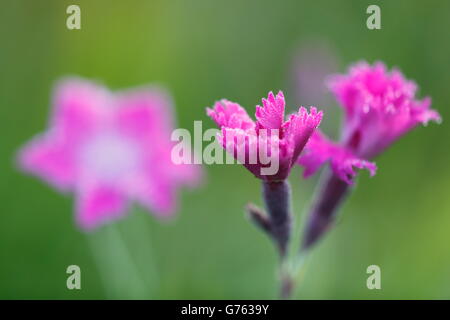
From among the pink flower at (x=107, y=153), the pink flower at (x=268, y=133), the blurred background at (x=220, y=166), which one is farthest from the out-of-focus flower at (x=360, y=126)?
the pink flower at (x=107, y=153)

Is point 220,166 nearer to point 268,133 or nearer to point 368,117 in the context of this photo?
point 368,117

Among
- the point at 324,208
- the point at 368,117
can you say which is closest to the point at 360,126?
the point at 368,117

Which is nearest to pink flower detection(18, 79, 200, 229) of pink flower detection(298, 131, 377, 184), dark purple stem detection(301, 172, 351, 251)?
dark purple stem detection(301, 172, 351, 251)

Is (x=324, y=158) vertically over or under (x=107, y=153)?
under

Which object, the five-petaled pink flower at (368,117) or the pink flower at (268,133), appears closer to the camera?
the pink flower at (268,133)

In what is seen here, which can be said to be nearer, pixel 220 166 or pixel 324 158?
pixel 324 158

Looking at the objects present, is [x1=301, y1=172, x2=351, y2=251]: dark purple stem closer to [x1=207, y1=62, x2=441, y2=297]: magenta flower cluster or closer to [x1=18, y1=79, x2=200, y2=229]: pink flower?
[x1=207, y1=62, x2=441, y2=297]: magenta flower cluster

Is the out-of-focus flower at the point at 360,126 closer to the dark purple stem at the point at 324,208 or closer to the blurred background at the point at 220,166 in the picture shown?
the dark purple stem at the point at 324,208

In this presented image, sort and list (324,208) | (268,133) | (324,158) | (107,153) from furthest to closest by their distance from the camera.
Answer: (107,153) → (324,208) → (324,158) → (268,133)
